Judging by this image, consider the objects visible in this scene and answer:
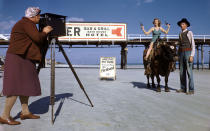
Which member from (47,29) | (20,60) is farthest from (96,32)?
(20,60)

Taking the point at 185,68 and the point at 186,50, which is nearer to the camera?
the point at 186,50

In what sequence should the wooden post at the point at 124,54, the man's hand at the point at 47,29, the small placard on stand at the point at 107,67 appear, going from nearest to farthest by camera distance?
the man's hand at the point at 47,29, the small placard on stand at the point at 107,67, the wooden post at the point at 124,54

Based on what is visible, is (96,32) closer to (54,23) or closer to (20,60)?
(54,23)

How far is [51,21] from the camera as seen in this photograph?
310 centimetres

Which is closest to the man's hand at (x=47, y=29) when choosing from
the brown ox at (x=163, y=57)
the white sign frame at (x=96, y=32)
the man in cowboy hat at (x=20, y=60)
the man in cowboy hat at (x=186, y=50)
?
the man in cowboy hat at (x=20, y=60)

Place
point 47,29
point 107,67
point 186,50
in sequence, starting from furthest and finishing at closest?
point 107,67
point 186,50
point 47,29

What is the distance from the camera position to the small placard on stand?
10.3 meters

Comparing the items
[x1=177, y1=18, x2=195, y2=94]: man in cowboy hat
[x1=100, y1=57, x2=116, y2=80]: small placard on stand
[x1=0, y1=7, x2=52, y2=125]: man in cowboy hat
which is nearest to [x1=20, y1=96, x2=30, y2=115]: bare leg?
[x1=0, y1=7, x2=52, y2=125]: man in cowboy hat

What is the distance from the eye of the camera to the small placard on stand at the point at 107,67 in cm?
1030

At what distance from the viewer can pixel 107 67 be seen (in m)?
10.5

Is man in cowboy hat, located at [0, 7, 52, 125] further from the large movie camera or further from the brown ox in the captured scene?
the brown ox

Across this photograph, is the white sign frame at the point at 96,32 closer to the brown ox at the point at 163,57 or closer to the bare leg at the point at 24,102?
the brown ox at the point at 163,57

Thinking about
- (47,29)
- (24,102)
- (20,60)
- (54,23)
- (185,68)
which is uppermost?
(54,23)

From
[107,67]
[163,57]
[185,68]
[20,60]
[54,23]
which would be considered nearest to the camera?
[20,60]
